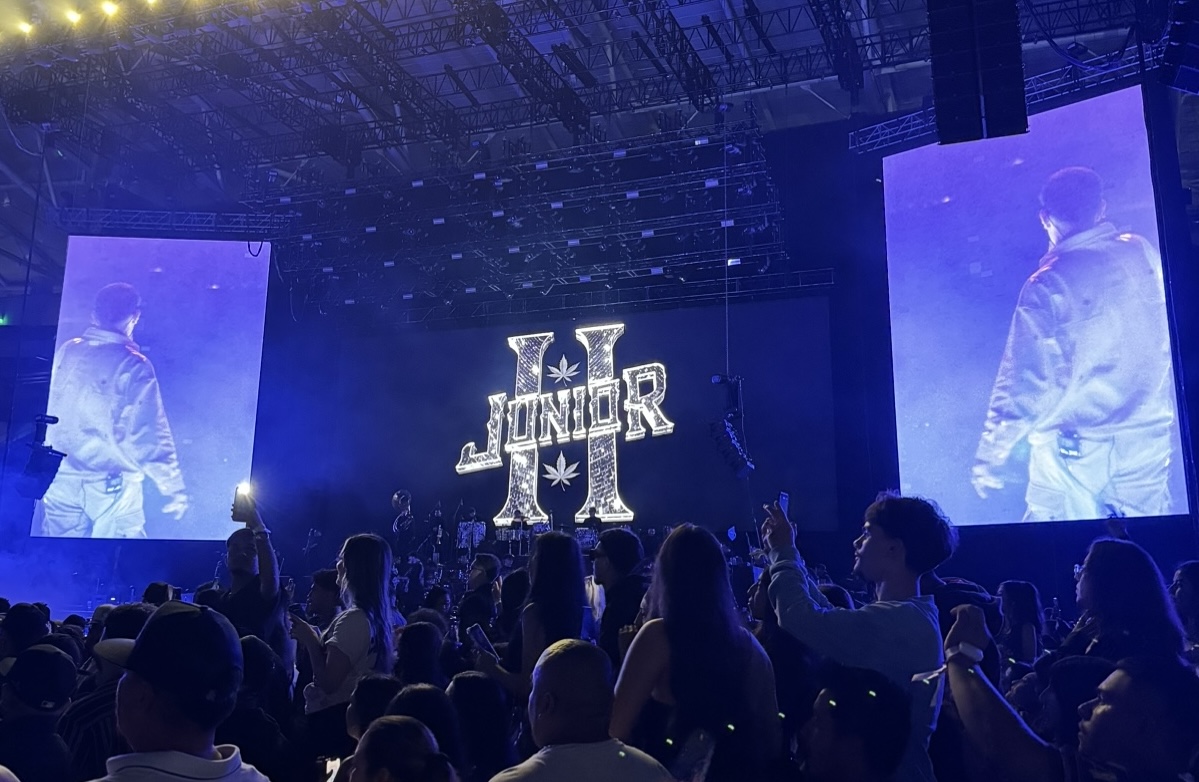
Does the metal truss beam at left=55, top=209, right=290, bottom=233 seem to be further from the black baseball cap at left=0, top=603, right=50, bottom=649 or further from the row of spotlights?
the black baseball cap at left=0, top=603, right=50, bottom=649

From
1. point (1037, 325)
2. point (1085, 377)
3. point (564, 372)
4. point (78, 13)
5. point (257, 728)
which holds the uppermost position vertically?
point (78, 13)

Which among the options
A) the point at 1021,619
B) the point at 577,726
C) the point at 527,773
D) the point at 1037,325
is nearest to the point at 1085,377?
the point at 1037,325

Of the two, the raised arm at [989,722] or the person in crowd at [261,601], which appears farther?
the person in crowd at [261,601]

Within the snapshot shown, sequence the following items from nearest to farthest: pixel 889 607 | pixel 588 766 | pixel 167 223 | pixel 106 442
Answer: pixel 588 766 → pixel 889 607 → pixel 106 442 → pixel 167 223

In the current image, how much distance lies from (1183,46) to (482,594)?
5.58 meters

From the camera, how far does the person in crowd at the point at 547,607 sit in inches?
127

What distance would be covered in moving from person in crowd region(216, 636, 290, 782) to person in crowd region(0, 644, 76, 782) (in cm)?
48

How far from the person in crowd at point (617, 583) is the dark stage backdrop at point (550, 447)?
9.10 m

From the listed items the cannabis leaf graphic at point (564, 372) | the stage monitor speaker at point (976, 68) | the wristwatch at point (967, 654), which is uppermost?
the stage monitor speaker at point (976, 68)

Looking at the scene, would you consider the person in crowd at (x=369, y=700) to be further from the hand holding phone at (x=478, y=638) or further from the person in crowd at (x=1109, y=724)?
the person in crowd at (x=1109, y=724)

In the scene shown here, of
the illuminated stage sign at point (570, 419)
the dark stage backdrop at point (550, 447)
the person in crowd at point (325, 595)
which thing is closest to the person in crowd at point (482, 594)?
the person in crowd at point (325, 595)

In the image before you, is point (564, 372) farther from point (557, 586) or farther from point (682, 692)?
point (682, 692)

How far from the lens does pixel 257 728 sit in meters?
2.80

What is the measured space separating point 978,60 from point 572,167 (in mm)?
6580
